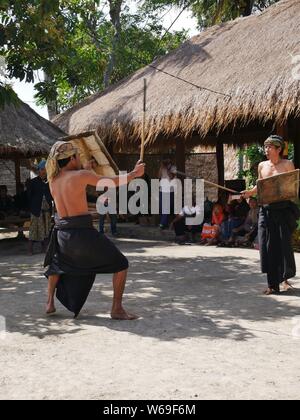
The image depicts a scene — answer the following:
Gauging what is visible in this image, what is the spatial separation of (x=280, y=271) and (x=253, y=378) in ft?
9.15

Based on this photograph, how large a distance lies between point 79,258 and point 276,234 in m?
2.32

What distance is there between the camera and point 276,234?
6.26 meters

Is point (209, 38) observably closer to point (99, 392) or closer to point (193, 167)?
point (193, 167)

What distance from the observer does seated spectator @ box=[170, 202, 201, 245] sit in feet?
37.8

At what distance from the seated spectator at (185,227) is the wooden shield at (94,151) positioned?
3843 mm

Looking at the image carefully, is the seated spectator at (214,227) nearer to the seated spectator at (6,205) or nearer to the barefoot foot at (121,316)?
the seated spectator at (6,205)

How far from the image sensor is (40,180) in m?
10.0

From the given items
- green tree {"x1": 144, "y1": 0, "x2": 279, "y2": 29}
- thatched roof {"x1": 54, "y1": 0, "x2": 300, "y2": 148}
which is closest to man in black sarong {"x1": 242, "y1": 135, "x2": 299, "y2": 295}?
thatched roof {"x1": 54, "y1": 0, "x2": 300, "y2": 148}

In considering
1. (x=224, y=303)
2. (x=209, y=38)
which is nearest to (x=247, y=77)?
(x=209, y=38)

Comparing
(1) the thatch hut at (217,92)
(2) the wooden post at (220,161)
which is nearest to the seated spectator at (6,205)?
(1) the thatch hut at (217,92)

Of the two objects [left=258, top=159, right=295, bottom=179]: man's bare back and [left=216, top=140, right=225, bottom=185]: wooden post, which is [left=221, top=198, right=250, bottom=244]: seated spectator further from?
[left=258, top=159, right=295, bottom=179]: man's bare back

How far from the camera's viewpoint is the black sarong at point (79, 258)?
5.00 meters

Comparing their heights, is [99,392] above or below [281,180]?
below

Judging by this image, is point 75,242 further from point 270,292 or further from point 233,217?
point 233,217
